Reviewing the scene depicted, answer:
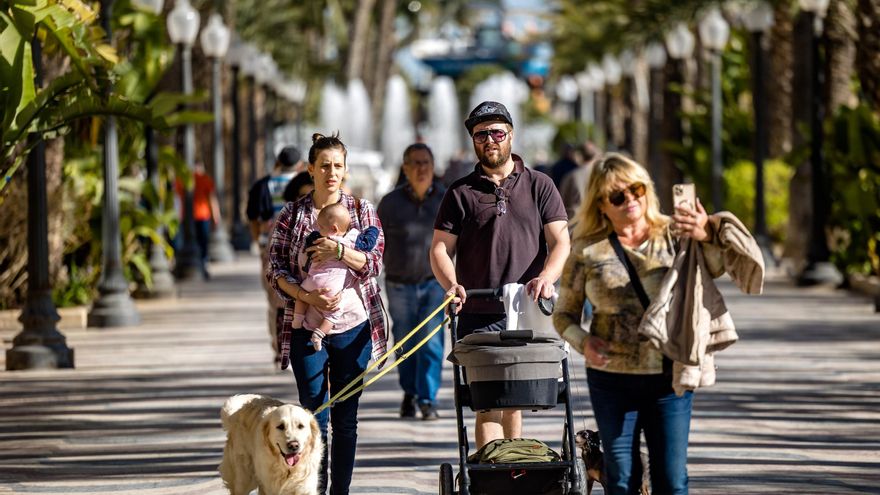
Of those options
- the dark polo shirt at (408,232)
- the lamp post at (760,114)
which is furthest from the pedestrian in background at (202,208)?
the dark polo shirt at (408,232)

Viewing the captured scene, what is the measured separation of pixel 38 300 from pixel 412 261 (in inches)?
173

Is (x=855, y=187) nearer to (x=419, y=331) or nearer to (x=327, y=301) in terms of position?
(x=419, y=331)

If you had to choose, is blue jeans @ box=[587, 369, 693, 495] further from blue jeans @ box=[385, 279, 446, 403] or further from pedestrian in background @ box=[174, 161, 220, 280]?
pedestrian in background @ box=[174, 161, 220, 280]

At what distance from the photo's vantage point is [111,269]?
748 inches

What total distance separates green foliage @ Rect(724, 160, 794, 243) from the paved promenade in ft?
39.3

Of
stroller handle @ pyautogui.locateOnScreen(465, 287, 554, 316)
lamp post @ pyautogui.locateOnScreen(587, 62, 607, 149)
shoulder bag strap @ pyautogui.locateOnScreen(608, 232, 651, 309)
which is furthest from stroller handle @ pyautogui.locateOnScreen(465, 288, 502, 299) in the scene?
lamp post @ pyautogui.locateOnScreen(587, 62, 607, 149)

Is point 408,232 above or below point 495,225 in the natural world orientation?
below

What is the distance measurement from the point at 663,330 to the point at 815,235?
1715cm

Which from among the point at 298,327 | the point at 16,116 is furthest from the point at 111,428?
the point at 298,327

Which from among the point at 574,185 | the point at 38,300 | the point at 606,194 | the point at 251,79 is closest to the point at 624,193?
the point at 606,194

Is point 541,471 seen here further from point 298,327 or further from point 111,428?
A: point 111,428

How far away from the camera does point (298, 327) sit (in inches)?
314

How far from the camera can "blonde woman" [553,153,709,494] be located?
261 inches

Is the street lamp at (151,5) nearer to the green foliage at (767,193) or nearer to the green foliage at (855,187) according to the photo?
the green foliage at (855,187)
